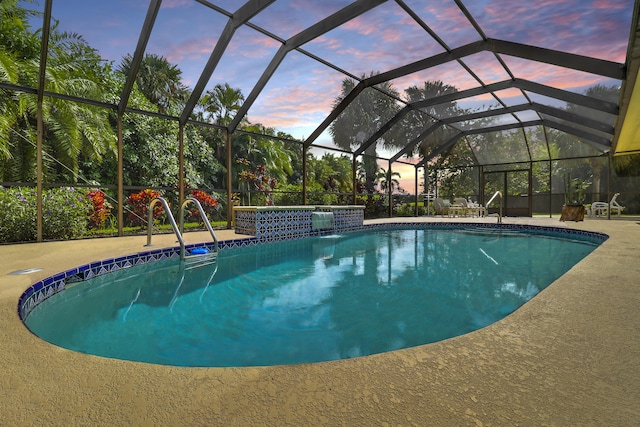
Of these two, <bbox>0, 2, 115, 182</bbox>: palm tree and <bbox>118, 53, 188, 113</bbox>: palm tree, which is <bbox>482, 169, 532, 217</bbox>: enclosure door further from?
<bbox>0, 2, 115, 182</bbox>: palm tree

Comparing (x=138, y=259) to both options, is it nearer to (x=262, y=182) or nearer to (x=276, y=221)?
Answer: (x=276, y=221)

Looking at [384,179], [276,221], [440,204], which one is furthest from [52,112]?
[384,179]

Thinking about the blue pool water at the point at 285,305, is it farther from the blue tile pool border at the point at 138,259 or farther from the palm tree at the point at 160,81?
the palm tree at the point at 160,81

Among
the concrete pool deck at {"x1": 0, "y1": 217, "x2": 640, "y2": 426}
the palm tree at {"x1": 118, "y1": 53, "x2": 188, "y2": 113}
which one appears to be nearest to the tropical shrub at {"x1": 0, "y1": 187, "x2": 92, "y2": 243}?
the concrete pool deck at {"x1": 0, "y1": 217, "x2": 640, "y2": 426}

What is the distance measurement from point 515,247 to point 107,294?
7.12 metres

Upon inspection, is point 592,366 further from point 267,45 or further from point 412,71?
point 412,71

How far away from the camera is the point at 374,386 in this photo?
1187mm

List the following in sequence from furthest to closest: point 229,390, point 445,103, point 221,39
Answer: point 445,103, point 221,39, point 229,390

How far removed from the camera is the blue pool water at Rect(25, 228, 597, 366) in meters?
2.35

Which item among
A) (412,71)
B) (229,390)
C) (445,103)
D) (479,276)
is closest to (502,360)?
(229,390)

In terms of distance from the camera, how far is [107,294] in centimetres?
352

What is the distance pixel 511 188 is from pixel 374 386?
16.8 metres

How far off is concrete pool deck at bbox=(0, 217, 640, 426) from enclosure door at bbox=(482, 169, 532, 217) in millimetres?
15409

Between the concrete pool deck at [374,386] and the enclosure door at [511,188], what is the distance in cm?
1541
